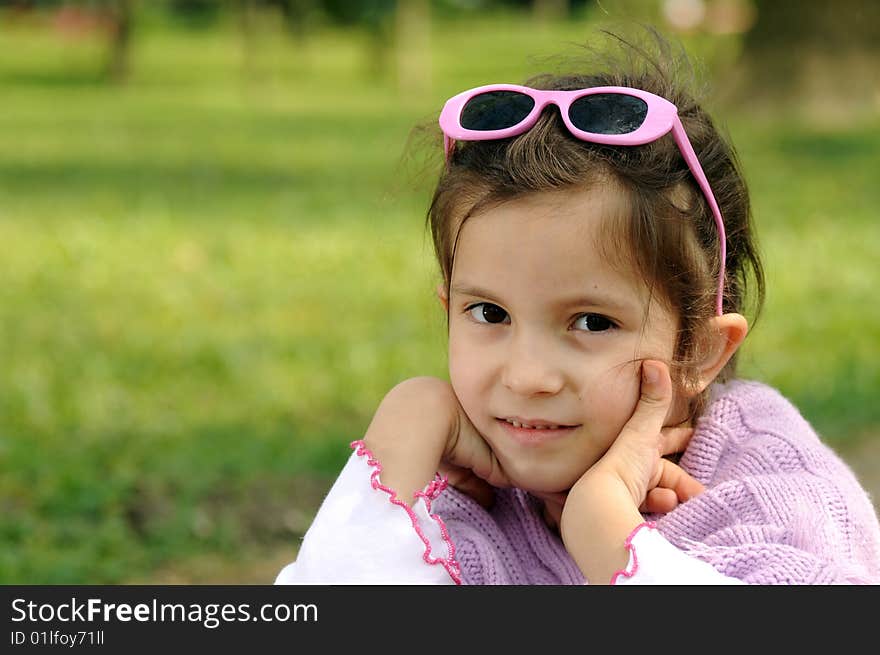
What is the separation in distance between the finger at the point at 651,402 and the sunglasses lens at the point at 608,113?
368mm

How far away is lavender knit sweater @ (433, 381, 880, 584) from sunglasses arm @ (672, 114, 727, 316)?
0.78 feet

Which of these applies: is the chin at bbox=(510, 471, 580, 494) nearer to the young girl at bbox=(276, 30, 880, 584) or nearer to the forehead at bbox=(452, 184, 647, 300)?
the young girl at bbox=(276, 30, 880, 584)

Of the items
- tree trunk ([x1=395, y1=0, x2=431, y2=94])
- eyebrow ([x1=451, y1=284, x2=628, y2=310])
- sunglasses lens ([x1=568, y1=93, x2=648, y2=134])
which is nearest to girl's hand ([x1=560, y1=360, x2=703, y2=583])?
eyebrow ([x1=451, y1=284, x2=628, y2=310])

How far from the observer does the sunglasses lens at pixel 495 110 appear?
2088 mm

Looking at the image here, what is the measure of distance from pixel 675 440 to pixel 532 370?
0.39 m

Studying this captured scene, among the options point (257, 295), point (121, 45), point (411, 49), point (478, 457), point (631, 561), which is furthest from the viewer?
point (121, 45)

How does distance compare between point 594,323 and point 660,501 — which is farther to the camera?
point 660,501

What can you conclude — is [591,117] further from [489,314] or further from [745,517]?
[745,517]

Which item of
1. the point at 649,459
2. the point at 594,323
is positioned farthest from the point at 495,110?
the point at 649,459

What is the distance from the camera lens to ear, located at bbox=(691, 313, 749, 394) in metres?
2.14

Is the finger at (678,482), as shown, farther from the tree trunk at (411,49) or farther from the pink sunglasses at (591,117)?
the tree trunk at (411,49)

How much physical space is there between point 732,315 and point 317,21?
1142 inches

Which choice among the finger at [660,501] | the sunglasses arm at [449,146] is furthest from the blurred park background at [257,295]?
the finger at [660,501]

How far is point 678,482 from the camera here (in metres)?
2.15
